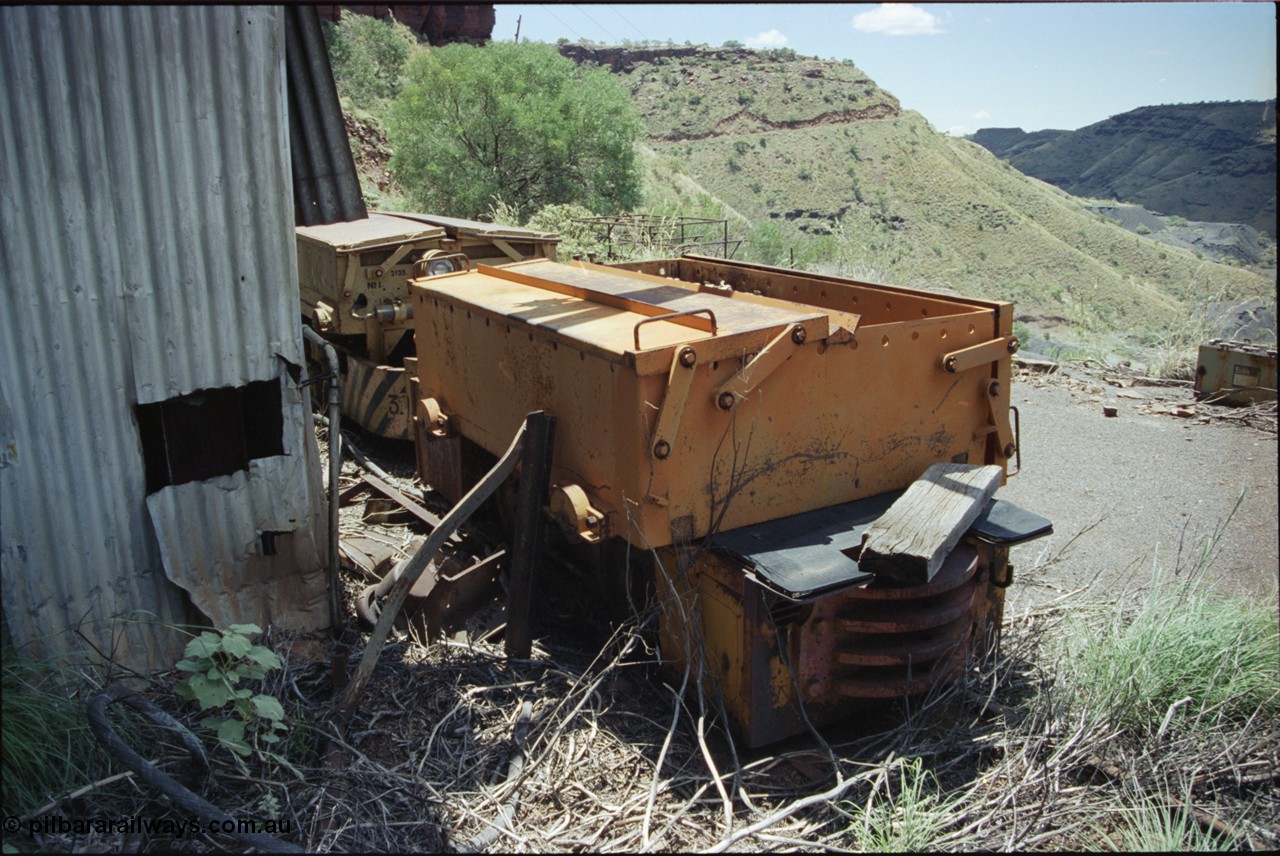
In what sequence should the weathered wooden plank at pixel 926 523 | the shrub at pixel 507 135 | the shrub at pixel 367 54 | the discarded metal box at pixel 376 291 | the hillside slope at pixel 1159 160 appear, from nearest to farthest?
the weathered wooden plank at pixel 926 523
the discarded metal box at pixel 376 291
the shrub at pixel 507 135
the shrub at pixel 367 54
the hillside slope at pixel 1159 160

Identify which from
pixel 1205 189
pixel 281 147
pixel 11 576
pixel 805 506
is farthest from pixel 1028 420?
pixel 1205 189

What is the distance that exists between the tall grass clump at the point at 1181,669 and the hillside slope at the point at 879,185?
29986 mm

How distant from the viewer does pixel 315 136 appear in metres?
4.06

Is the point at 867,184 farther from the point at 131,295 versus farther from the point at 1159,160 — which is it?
the point at 131,295

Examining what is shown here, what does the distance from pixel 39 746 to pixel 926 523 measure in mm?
3049

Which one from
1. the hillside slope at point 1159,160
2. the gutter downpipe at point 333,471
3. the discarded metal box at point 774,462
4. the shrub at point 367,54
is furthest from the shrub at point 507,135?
the hillside slope at point 1159,160

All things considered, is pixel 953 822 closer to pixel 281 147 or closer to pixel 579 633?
pixel 579 633

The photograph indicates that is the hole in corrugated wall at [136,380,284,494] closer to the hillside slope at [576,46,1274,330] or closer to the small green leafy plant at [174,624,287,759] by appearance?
the small green leafy plant at [174,624,287,759]

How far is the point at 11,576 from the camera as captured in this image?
130 inches

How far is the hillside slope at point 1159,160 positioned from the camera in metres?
54.3

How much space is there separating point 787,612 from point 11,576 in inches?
112

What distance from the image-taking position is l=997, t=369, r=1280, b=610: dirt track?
5531 millimetres

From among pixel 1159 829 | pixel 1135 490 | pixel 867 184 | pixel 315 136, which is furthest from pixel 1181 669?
pixel 867 184

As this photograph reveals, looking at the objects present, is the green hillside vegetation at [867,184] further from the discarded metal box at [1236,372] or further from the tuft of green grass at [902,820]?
the tuft of green grass at [902,820]
